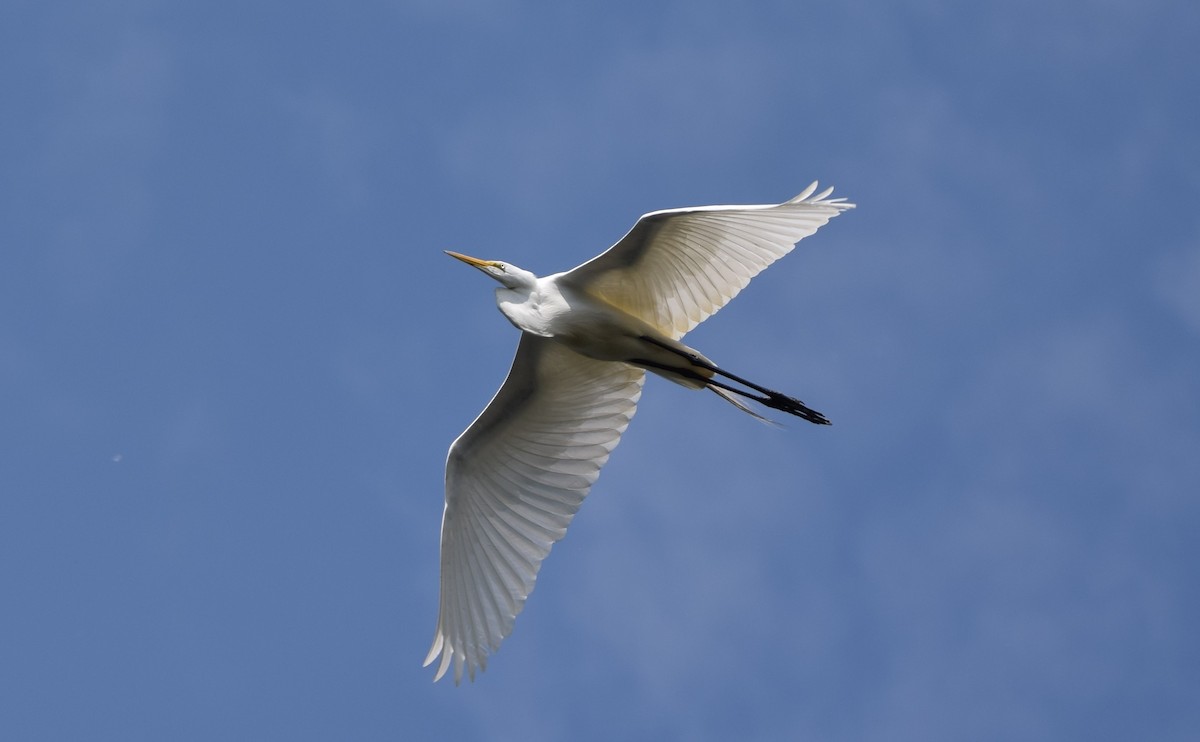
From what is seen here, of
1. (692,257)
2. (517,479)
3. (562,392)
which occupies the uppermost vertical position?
(692,257)

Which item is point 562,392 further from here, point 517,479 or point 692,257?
point 692,257

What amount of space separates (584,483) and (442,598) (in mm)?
1223

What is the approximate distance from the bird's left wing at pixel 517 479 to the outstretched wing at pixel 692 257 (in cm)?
57

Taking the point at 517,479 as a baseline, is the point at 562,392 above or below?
above

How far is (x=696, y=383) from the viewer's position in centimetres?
1042

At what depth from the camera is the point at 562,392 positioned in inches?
420

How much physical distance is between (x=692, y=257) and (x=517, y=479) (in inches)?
78.1

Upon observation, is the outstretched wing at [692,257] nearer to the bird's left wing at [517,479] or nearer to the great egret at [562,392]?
the great egret at [562,392]

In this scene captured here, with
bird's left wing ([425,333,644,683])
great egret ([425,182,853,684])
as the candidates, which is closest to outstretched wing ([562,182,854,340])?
great egret ([425,182,853,684])

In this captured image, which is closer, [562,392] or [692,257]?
[692,257]

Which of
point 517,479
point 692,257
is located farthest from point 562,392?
point 692,257

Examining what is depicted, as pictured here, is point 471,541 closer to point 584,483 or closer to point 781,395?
point 584,483

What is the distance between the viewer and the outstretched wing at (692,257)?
31.4 feet

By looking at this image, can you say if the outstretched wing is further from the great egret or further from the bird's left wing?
the bird's left wing
